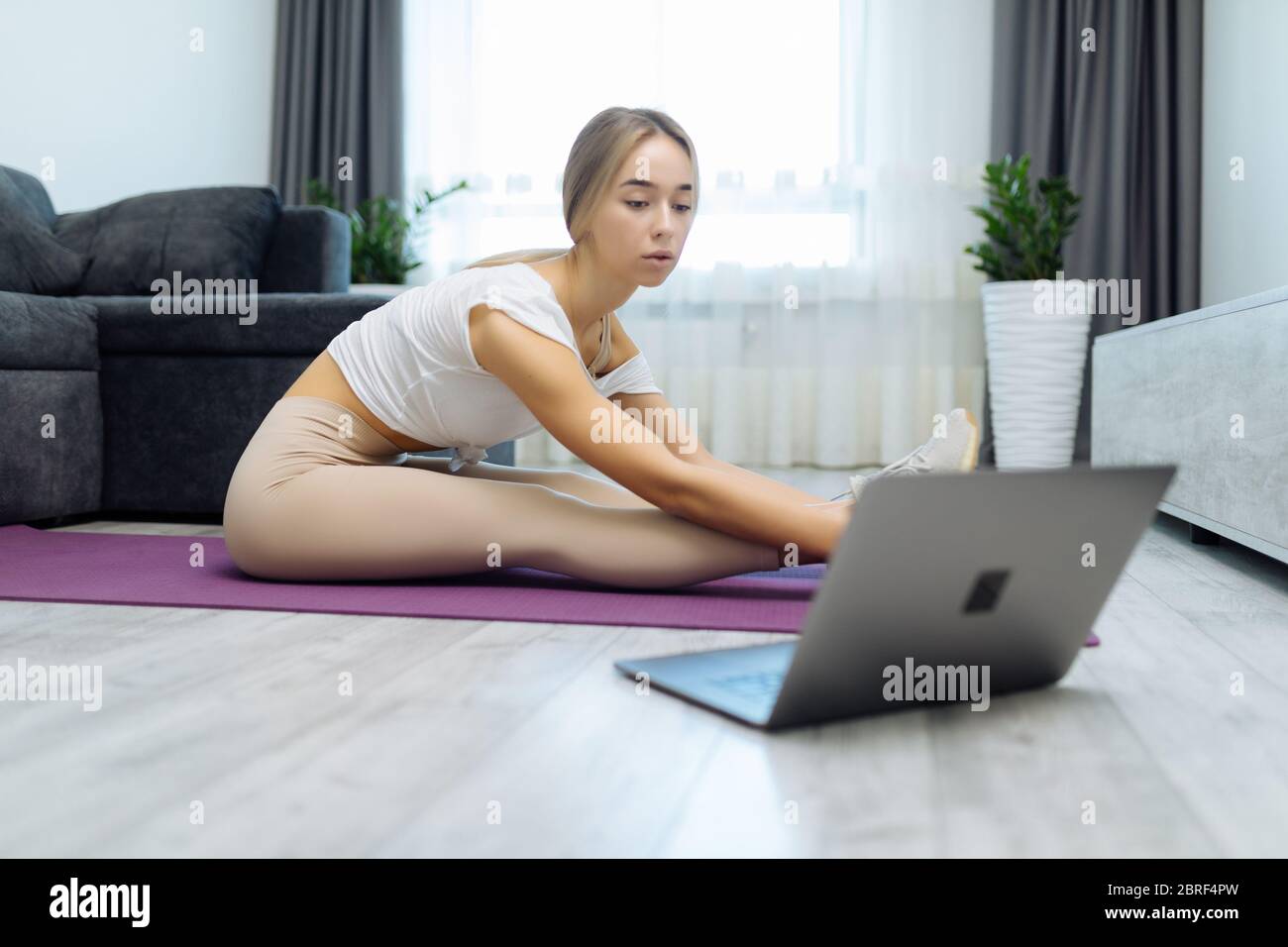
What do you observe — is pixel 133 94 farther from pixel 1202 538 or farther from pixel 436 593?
pixel 1202 538

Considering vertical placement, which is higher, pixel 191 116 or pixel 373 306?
pixel 191 116

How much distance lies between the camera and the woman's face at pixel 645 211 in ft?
5.25

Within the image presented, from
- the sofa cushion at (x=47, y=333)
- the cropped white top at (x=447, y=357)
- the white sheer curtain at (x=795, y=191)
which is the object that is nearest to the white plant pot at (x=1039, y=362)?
the white sheer curtain at (x=795, y=191)

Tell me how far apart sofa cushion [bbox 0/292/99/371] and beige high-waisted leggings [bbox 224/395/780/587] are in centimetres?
99

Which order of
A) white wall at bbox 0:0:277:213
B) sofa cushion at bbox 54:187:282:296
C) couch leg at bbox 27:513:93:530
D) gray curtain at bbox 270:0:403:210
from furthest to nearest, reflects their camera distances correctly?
gray curtain at bbox 270:0:403:210
white wall at bbox 0:0:277:213
sofa cushion at bbox 54:187:282:296
couch leg at bbox 27:513:93:530

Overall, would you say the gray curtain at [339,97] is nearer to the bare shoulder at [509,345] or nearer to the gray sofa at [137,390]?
the gray sofa at [137,390]

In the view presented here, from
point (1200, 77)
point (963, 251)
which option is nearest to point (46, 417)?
point (963, 251)

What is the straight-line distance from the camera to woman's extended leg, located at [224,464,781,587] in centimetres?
165

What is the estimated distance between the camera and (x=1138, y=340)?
263 cm

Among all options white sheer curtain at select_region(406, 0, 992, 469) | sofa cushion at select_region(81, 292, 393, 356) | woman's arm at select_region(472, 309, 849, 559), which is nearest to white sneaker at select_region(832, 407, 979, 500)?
woman's arm at select_region(472, 309, 849, 559)

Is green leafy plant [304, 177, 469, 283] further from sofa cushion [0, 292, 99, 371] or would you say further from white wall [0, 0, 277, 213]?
sofa cushion [0, 292, 99, 371]

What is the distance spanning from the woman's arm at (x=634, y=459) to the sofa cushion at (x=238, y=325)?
3.70 feet
